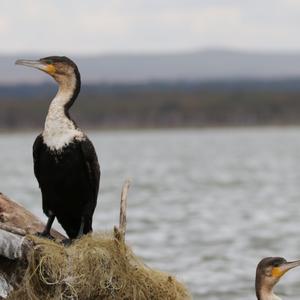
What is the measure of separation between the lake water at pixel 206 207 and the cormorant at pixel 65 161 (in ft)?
1.20

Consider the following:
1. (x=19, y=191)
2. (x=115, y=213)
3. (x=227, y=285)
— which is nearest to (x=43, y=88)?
(x=19, y=191)

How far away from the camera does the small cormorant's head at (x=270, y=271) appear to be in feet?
33.6

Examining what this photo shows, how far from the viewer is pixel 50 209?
10055mm

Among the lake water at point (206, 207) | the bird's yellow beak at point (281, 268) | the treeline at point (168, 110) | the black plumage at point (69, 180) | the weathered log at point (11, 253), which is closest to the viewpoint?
the weathered log at point (11, 253)

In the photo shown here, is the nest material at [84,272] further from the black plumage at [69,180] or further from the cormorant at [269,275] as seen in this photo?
the cormorant at [269,275]

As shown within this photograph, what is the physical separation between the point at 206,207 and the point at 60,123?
111ft

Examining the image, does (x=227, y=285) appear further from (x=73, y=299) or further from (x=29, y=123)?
(x=29, y=123)

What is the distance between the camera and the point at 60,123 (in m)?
9.48

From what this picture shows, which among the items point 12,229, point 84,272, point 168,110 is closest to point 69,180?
point 12,229

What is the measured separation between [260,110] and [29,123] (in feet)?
78.9

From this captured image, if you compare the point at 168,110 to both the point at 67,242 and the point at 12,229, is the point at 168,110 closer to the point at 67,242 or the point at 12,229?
the point at 67,242

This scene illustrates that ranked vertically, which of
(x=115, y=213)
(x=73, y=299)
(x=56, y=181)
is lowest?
(x=115, y=213)

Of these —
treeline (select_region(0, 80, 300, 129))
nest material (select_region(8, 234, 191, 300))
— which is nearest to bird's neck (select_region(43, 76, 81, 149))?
nest material (select_region(8, 234, 191, 300))

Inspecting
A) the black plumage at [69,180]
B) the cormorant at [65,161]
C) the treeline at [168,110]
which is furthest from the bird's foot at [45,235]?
the treeline at [168,110]
